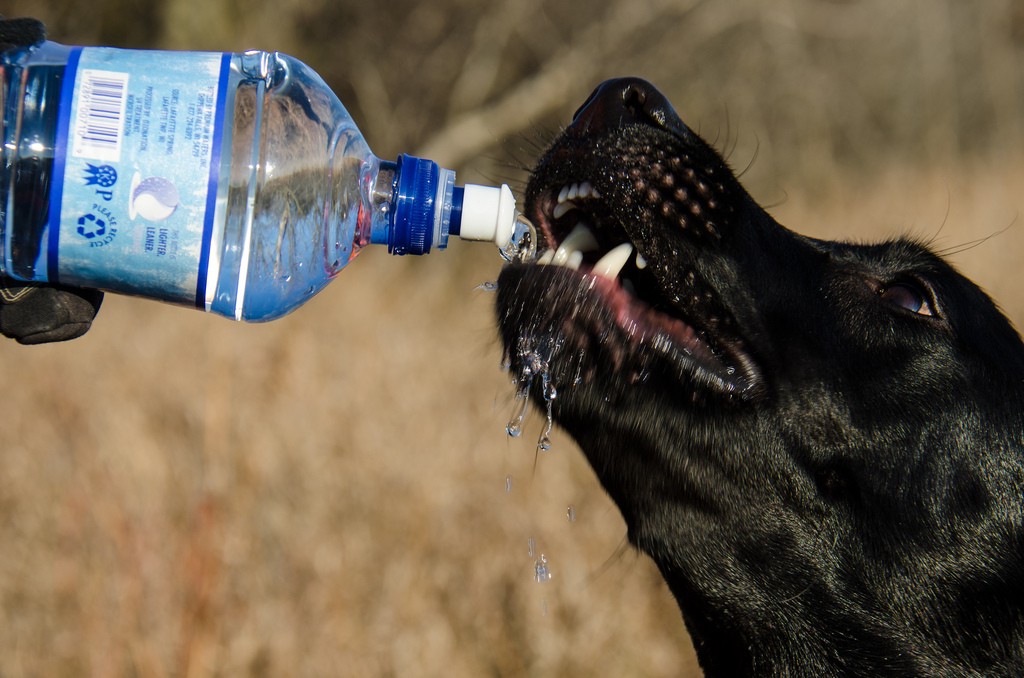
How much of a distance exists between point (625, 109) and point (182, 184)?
942 millimetres

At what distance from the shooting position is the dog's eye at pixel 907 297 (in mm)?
2349

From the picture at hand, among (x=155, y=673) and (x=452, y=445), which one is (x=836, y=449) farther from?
(x=452, y=445)

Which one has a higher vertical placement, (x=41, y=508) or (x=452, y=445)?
(x=452, y=445)

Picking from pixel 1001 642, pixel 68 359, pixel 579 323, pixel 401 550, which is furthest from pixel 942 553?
pixel 68 359

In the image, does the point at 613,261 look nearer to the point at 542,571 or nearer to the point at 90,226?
the point at 90,226

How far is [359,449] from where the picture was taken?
4.95 m

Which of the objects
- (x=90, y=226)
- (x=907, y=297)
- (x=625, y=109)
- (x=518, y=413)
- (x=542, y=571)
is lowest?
(x=542, y=571)

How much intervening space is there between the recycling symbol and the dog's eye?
1.61 meters

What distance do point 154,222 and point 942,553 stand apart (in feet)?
5.50

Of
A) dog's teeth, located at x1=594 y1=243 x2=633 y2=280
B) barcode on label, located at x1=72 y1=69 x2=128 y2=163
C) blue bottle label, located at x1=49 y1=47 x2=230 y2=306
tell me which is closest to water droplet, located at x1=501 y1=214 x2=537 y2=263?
dog's teeth, located at x1=594 y1=243 x2=633 y2=280

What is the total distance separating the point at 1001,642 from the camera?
221 cm

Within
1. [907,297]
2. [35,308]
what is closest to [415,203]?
[35,308]

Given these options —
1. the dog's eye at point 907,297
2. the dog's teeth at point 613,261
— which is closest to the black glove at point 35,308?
the dog's teeth at point 613,261

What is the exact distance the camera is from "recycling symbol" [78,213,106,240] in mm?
1796
